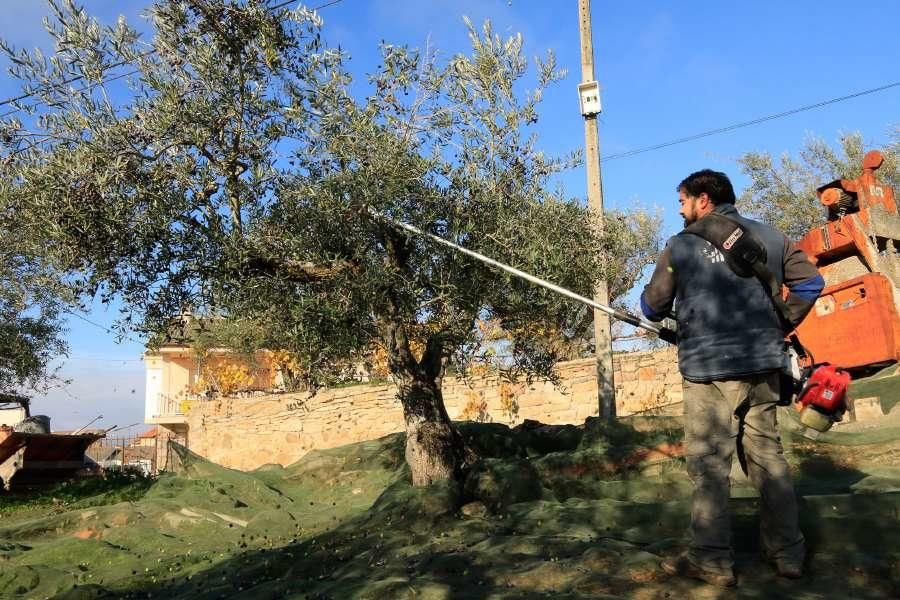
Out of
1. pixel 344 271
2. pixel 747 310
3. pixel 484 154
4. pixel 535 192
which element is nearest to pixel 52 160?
pixel 344 271

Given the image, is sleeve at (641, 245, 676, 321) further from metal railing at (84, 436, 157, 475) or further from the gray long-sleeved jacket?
metal railing at (84, 436, 157, 475)

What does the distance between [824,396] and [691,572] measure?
4.56 feet

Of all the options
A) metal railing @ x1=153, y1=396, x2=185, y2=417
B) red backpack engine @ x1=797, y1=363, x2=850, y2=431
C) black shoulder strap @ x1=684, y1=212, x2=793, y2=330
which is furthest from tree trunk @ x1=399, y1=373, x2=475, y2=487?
metal railing @ x1=153, y1=396, x2=185, y2=417

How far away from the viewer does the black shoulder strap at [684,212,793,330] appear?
4.61 meters

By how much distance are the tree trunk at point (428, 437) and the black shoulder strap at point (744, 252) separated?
18.6 feet

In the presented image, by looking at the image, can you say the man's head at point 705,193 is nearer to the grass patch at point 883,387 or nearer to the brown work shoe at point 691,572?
the brown work shoe at point 691,572

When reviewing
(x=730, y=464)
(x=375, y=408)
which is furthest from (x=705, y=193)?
(x=375, y=408)

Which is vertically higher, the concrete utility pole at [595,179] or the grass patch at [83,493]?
the concrete utility pole at [595,179]

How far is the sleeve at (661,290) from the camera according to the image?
4.86m

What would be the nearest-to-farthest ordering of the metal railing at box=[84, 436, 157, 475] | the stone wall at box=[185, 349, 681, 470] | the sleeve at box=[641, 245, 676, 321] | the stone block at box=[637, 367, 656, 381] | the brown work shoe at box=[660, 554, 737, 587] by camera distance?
the brown work shoe at box=[660, 554, 737, 587] < the sleeve at box=[641, 245, 676, 321] < the stone block at box=[637, 367, 656, 381] < the stone wall at box=[185, 349, 681, 470] < the metal railing at box=[84, 436, 157, 475]

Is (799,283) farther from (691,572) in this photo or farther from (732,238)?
(691,572)

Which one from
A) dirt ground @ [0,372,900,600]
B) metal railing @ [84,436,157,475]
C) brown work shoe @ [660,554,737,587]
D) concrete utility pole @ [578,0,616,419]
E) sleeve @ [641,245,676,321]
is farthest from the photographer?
metal railing @ [84,436,157,475]

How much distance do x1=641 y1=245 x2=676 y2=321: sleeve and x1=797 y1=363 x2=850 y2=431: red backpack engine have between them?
98 cm

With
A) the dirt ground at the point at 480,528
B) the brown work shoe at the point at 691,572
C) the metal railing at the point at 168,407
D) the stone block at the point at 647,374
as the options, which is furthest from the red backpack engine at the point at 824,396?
the metal railing at the point at 168,407
